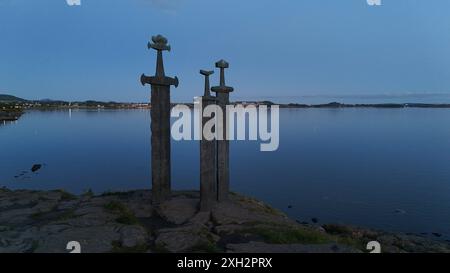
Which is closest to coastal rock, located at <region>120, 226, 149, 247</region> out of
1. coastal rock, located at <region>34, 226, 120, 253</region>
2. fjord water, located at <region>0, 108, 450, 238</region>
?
coastal rock, located at <region>34, 226, 120, 253</region>

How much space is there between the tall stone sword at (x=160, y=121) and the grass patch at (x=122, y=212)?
3.02 feet

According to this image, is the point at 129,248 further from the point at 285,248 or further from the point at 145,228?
the point at 285,248

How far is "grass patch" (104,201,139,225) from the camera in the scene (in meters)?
9.47

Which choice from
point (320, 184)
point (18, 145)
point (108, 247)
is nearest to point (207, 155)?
point (108, 247)

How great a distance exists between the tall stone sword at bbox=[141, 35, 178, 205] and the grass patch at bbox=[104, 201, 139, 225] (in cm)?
92

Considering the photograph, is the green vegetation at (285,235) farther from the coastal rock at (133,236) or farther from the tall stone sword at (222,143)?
the tall stone sword at (222,143)

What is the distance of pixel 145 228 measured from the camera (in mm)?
9008

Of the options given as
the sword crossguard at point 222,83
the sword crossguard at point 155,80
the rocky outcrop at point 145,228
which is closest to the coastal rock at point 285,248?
the rocky outcrop at point 145,228

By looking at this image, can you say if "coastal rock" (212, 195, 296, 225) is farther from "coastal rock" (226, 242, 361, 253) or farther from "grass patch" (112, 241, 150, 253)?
"grass patch" (112, 241, 150, 253)

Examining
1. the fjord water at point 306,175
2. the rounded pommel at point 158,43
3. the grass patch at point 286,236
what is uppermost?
the rounded pommel at point 158,43

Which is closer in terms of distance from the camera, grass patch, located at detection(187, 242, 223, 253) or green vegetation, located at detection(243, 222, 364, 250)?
grass patch, located at detection(187, 242, 223, 253)

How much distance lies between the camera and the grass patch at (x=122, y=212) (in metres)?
9.47

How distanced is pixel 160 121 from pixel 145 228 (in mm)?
3192
